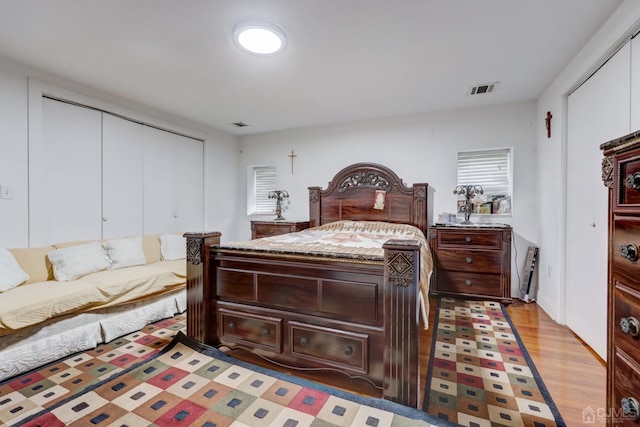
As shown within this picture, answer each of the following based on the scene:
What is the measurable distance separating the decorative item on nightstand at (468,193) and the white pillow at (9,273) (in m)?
4.41

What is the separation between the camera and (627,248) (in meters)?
0.88

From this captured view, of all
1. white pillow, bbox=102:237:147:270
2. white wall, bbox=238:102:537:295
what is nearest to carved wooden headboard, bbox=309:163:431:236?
white wall, bbox=238:102:537:295

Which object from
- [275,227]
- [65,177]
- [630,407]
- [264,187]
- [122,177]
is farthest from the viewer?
[264,187]

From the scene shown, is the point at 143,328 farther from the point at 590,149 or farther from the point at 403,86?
the point at 590,149

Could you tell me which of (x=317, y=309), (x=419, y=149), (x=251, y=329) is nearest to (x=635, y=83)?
(x=419, y=149)

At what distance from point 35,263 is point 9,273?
26cm

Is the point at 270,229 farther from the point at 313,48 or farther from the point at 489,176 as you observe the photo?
the point at 489,176

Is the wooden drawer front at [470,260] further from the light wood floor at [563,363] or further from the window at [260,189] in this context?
the window at [260,189]

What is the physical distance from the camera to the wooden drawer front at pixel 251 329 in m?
1.86

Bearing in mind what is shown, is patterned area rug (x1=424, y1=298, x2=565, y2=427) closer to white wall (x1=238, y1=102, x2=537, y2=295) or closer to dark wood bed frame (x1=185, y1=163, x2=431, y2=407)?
dark wood bed frame (x1=185, y1=163, x2=431, y2=407)

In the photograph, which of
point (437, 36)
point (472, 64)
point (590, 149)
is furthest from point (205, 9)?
point (590, 149)

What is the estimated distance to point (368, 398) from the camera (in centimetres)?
153

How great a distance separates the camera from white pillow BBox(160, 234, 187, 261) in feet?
11.3

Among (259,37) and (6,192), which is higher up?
(259,37)
